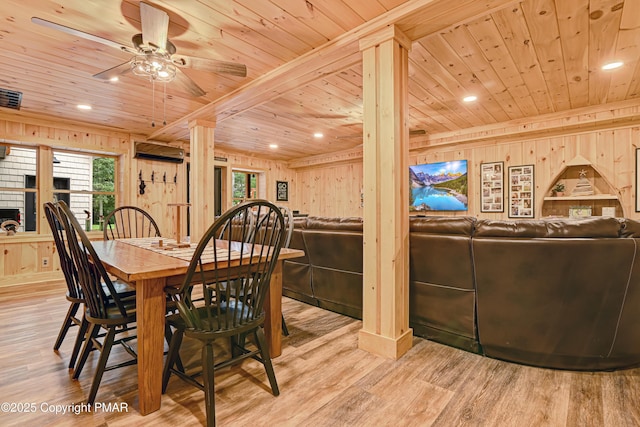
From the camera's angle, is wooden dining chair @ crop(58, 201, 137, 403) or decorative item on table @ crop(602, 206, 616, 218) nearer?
wooden dining chair @ crop(58, 201, 137, 403)

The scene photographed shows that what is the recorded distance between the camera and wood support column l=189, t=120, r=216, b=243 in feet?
13.2

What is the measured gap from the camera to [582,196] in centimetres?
432

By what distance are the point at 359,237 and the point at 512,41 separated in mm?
2016

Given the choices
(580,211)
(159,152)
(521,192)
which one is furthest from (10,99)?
(580,211)

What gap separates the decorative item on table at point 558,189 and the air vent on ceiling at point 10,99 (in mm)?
6917

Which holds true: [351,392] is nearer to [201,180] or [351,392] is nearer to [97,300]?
[97,300]

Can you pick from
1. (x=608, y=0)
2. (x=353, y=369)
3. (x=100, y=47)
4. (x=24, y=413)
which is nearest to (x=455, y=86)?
(x=608, y=0)

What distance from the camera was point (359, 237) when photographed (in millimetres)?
2662

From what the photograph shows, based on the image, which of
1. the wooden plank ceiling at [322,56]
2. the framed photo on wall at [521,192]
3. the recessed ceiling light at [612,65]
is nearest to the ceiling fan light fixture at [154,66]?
the wooden plank ceiling at [322,56]

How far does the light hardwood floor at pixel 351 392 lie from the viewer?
1.50 metres

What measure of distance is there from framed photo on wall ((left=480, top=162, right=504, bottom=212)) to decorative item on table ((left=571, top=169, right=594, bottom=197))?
2.99 feet

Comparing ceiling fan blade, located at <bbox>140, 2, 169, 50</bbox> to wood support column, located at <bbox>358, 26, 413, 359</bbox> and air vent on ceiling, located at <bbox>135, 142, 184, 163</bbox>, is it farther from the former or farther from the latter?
air vent on ceiling, located at <bbox>135, 142, 184, 163</bbox>

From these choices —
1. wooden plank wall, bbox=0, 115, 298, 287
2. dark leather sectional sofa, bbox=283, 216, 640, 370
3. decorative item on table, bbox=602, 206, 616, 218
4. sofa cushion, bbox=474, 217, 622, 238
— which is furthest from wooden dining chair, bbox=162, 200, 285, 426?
decorative item on table, bbox=602, 206, 616, 218

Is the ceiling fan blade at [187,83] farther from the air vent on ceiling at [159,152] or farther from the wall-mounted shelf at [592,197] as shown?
the wall-mounted shelf at [592,197]
